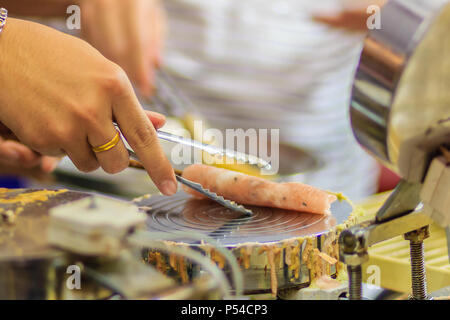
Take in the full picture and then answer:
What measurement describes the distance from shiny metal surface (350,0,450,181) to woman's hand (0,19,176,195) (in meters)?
0.47

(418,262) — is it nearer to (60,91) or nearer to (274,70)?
(60,91)

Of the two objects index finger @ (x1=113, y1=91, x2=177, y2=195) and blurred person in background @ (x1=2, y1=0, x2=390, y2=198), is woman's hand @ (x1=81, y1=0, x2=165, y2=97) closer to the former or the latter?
blurred person in background @ (x1=2, y1=0, x2=390, y2=198)

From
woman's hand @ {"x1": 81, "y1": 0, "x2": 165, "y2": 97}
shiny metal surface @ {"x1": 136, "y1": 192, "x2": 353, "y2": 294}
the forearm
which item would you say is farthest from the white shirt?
shiny metal surface @ {"x1": 136, "y1": 192, "x2": 353, "y2": 294}

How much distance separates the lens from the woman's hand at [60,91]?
3.15 feet

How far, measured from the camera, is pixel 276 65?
2633 mm

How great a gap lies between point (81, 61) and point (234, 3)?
1660 mm

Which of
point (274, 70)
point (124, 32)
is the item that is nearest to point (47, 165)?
point (124, 32)

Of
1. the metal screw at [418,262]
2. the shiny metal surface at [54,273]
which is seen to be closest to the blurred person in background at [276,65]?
the metal screw at [418,262]

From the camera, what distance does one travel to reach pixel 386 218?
0.80m

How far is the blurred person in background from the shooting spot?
8.26 feet

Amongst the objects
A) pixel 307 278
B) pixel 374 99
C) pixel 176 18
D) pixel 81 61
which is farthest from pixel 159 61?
pixel 374 99

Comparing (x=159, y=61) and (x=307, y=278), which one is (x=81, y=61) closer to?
(x=307, y=278)

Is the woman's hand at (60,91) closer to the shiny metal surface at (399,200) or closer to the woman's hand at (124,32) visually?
the shiny metal surface at (399,200)

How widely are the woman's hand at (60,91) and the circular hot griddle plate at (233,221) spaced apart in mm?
171
